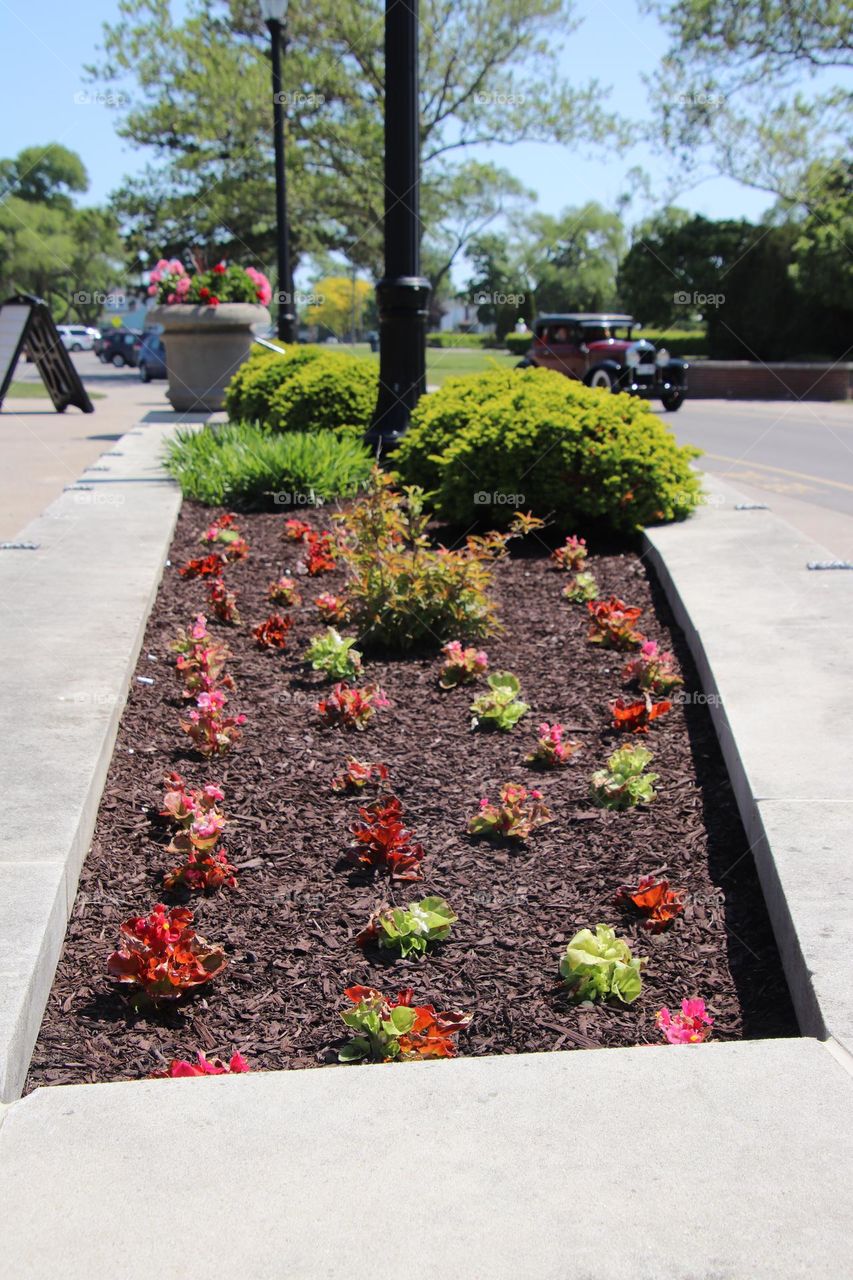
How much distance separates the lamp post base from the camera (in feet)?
26.3

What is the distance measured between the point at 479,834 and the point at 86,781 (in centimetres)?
116

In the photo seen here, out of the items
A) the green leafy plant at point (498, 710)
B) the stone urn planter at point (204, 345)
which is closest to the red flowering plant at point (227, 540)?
the green leafy plant at point (498, 710)

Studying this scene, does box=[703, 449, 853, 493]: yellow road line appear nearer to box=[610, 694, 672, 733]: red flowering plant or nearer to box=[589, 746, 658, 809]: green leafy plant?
box=[610, 694, 672, 733]: red flowering plant

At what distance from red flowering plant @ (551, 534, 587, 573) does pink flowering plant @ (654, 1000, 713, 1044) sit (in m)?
3.99

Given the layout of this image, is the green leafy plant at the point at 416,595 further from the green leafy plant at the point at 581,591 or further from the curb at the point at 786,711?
the curb at the point at 786,711

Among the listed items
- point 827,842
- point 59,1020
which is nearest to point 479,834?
point 827,842

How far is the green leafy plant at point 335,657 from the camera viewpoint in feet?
15.2

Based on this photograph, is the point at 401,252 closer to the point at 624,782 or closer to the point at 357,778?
the point at 357,778

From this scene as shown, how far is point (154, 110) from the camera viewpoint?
3083 centimetres

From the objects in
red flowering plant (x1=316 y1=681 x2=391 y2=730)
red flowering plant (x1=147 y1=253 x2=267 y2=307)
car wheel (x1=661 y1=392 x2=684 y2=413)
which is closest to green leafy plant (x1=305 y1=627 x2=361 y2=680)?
red flowering plant (x1=316 y1=681 x2=391 y2=730)

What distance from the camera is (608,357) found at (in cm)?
2205

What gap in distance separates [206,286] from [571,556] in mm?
11158

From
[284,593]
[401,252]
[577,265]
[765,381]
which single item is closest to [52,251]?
[577,265]

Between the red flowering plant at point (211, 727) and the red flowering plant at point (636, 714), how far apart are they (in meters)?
1.36
